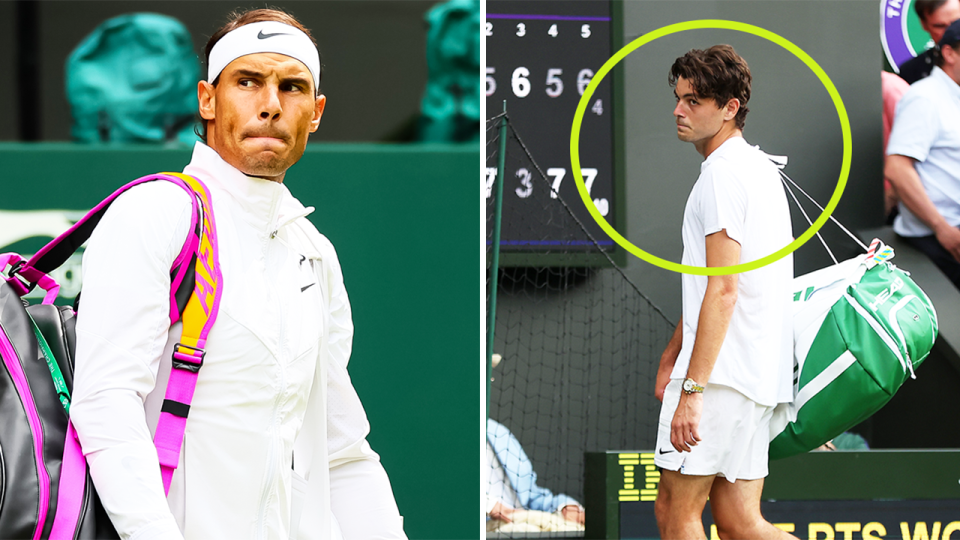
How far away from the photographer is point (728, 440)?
9.01 feet

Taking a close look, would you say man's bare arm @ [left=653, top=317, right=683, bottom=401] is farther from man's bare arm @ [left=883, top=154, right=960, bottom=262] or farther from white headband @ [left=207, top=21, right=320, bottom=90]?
white headband @ [left=207, top=21, right=320, bottom=90]

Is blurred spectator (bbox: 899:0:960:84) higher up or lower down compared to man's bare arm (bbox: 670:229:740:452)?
higher up

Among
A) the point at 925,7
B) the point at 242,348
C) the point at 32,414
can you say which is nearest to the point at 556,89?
the point at 925,7

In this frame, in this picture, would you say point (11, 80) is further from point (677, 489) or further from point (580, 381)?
point (677, 489)

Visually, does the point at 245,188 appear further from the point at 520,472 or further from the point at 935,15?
the point at 935,15

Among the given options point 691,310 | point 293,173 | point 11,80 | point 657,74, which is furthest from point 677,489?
point 11,80

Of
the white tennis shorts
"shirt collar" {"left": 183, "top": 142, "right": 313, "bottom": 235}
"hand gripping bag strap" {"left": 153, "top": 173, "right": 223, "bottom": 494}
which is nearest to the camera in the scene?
"hand gripping bag strap" {"left": 153, "top": 173, "right": 223, "bottom": 494}

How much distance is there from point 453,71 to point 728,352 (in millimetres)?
1407

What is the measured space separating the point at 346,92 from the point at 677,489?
1957 millimetres

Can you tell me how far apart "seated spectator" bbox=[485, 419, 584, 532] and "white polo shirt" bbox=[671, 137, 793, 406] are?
69 cm

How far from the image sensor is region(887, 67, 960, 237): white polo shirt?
117 inches

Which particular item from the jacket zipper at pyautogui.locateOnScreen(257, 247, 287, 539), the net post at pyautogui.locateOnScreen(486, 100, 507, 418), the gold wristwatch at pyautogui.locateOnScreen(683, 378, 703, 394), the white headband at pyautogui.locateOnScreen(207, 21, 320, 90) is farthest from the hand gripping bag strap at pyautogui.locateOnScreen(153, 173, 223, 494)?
the gold wristwatch at pyautogui.locateOnScreen(683, 378, 703, 394)

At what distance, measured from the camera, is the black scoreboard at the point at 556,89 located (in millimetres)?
3049

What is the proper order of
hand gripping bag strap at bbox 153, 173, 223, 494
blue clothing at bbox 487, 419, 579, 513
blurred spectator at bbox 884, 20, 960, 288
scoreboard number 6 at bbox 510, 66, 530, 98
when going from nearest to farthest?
hand gripping bag strap at bbox 153, 173, 223, 494, blurred spectator at bbox 884, 20, 960, 288, scoreboard number 6 at bbox 510, 66, 530, 98, blue clothing at bbox 487, 419, 579, 513
